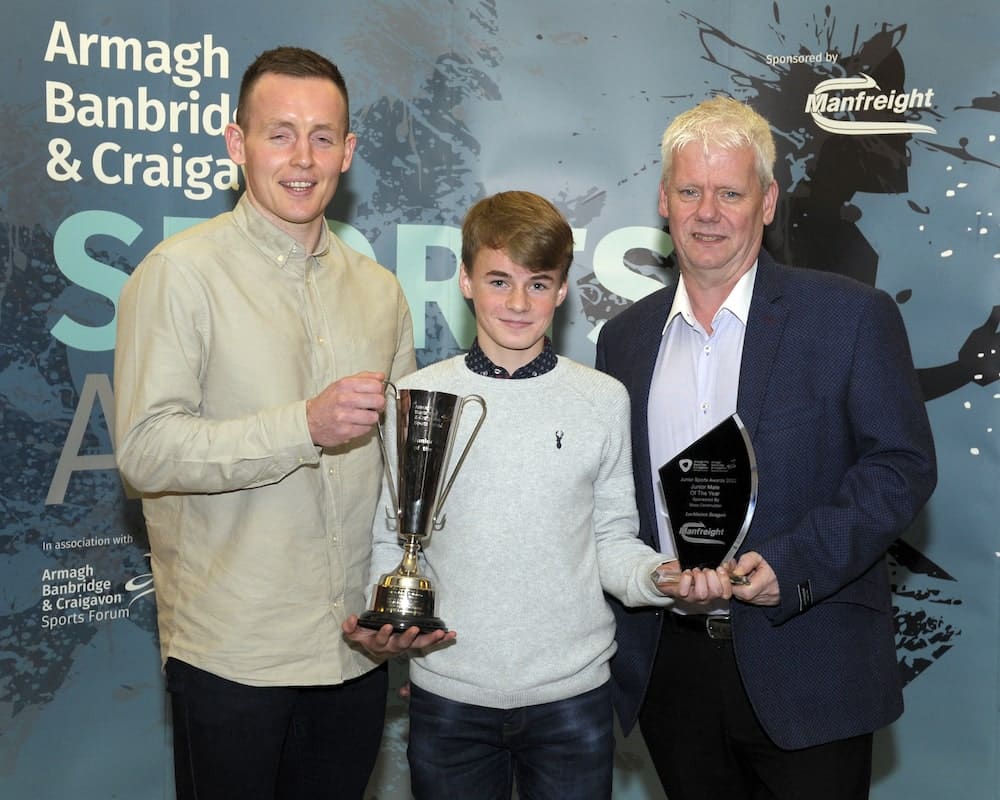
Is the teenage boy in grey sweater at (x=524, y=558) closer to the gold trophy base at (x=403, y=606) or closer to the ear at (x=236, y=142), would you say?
the gold trophy base at (x=403, y=606)

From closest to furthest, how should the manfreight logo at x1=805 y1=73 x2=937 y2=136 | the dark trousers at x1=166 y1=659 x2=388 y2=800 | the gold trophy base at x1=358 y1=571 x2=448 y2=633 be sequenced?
the gold trophy base at x1=358 y1=571 x2=448 y2=633 < the dark trousers at x1=166 y1=659 x2=388 y2=800 < the manfreight logo at x1=805 y1=73 x2=937 y2=136

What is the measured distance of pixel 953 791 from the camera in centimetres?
382

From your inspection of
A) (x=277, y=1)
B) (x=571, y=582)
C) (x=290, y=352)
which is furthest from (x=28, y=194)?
(x=571, y=582)

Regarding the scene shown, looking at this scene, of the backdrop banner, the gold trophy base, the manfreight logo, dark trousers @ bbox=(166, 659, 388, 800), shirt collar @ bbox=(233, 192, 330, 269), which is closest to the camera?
the gold trophy base

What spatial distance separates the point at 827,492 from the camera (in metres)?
2.27

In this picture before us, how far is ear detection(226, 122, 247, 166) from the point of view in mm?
2361

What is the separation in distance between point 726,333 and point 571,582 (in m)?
0.68

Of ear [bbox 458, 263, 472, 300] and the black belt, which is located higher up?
ear [bbox 458, 263, 472, 300]

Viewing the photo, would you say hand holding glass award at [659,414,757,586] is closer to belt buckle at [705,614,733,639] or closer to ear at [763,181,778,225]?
belt buckle at [705,614,733,639]

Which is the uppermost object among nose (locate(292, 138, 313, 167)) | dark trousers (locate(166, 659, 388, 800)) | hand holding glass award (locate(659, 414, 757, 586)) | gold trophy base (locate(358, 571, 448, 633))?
nose (locate(292, 138, 313, 167))

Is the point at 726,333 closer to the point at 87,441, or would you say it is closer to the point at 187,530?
the point at 187,530

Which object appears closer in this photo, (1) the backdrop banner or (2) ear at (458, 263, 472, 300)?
(2) ear at (458, 263, 472, 300)

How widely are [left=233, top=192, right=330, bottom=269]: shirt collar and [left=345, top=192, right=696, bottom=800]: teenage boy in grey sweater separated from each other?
40cm

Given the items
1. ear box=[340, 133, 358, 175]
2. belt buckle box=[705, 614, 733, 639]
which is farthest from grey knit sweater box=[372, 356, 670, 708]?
ear box=[340, 133, 358, 175]
